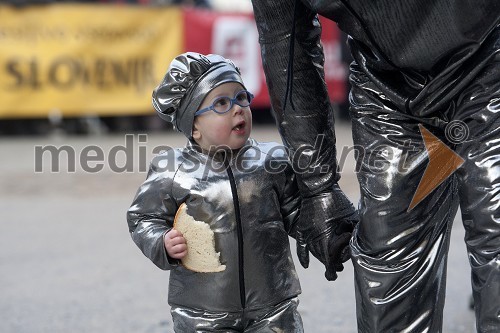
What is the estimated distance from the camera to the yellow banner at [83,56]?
10.9 m

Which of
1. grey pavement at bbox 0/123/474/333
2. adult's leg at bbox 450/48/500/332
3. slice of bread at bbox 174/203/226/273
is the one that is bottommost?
grey pavement at bbox 0/123/474/333

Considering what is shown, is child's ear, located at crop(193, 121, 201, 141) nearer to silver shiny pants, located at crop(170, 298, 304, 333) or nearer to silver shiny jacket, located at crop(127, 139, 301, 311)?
silver shiny jacket, located at crop(127, 139, 301, 311)

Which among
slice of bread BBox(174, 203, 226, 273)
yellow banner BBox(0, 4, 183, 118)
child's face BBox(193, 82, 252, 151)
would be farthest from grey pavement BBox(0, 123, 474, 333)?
yellow banner BBox(0, 4, 183, 118)

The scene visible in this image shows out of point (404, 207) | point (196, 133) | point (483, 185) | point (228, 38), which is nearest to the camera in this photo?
point (483, 185)

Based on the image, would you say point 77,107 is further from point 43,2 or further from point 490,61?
point 490,61

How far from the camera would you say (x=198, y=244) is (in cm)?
298

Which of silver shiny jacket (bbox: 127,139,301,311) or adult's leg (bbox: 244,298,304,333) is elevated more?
silver shiny jacket (bbox: 127,139,301,311)

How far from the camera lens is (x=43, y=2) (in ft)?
35.9

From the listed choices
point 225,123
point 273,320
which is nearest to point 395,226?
point 273,320

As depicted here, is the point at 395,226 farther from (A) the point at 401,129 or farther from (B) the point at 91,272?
(B) the point at 91,272

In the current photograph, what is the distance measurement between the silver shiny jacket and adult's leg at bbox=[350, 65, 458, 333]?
336mm

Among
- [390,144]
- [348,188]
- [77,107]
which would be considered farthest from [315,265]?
[77,107]

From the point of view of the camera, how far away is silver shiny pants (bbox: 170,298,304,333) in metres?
3.02

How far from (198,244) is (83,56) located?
8467 millimetres
